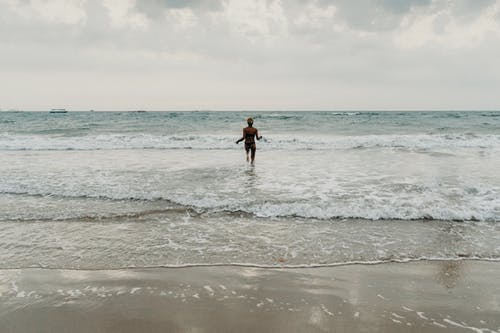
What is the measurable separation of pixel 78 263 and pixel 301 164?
9600 millimetres

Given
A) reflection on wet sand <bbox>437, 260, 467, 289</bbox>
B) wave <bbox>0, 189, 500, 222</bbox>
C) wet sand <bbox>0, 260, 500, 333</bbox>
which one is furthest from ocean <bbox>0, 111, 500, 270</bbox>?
wet sand <bbox>0, 260, 500, 333</bbox>

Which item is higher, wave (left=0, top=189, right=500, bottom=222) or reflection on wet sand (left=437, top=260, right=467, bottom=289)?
wave (left=0, top=189, right=500, bottom=222)

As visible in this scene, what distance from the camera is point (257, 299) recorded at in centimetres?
367

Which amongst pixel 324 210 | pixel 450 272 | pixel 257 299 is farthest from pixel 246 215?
pixel 450 272

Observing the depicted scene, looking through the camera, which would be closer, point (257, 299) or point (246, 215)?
point (257, 299)

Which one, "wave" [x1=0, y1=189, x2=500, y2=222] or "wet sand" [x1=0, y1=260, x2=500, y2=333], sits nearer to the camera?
"wet sand" [x1=0, y1=260, x2=500, y2=333]

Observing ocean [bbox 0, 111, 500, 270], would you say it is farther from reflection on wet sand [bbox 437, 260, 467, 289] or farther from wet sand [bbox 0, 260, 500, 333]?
wet sand [bbox 0, 260, 500, 333]

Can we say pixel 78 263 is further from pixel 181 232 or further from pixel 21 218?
pixel 21 218

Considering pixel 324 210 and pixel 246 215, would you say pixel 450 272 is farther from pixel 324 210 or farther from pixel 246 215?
pixel 246 215

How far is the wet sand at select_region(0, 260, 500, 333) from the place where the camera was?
3.21m

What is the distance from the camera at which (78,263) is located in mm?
4648

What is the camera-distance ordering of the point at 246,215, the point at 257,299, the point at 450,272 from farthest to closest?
the point at 246,215
the point at 450,272
the point at 257,299

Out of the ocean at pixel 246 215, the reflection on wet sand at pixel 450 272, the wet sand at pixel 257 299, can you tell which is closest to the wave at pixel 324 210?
the ocean at pixel 246 215

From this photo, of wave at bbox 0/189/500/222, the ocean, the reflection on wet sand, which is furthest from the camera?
wave at bbox 0/189/500/222
